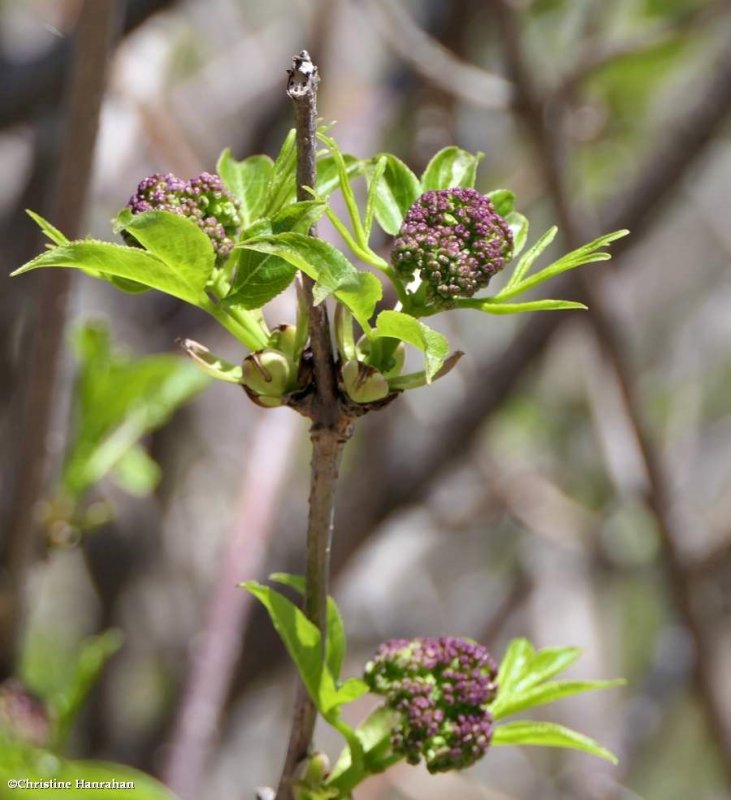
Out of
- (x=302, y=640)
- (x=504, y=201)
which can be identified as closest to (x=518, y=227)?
(x=504, y=201)

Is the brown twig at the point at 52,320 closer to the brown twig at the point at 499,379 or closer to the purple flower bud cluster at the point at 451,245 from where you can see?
the purple flower bud cluster at the point at 451,245

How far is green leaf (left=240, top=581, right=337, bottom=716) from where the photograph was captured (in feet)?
1.92

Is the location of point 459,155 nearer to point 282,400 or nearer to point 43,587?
point 282,400

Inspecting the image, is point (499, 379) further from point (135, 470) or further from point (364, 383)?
point (364, 383)

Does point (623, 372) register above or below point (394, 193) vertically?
above

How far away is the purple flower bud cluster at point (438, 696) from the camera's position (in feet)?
1.96

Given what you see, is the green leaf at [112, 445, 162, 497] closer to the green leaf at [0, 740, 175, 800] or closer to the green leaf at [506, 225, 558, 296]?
the green leaf at [0, 740, 175, 800]

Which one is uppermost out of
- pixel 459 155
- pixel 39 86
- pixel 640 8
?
pixel 640 8

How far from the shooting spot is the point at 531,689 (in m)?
0.69

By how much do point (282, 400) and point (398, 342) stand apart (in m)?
0.07

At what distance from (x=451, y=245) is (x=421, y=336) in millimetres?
60

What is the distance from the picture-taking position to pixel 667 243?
3721 millimetres

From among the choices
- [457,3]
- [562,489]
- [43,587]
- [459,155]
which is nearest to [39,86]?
[457,3]

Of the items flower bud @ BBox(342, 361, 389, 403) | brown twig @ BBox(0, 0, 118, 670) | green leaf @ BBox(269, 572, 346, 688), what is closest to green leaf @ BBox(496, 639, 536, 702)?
green leaf @ BBox(269, 572, 346, 688)
